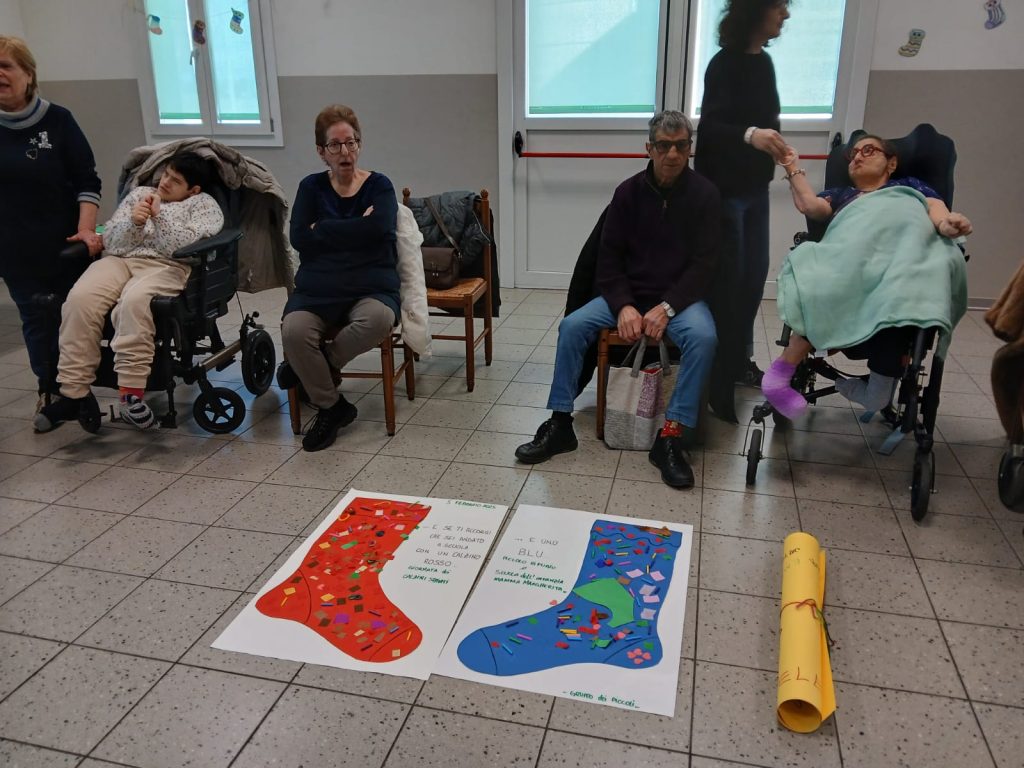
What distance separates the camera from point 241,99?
15.8 ft

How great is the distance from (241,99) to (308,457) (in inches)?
128

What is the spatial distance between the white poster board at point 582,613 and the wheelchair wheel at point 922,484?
64 centimetres

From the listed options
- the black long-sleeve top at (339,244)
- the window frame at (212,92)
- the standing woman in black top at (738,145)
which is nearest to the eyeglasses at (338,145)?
the black long-sleeve top at (339,244)

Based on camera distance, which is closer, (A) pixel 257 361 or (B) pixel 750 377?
(A) pixel 257 361

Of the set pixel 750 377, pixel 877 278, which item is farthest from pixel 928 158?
pixel 750 377

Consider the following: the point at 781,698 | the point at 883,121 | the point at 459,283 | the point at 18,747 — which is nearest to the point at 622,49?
the point at 883,121

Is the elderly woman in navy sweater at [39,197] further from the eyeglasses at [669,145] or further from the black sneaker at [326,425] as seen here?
the eyeglasses at [669,145]

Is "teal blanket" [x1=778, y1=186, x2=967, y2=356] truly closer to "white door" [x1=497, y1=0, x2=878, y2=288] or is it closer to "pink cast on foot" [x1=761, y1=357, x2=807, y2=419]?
"pink cast on foot" [x1=761, y1=357, x2=807, y2=419]

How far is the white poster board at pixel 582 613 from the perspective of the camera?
1.53 m

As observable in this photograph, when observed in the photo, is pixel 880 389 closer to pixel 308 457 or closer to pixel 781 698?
pixel 781 698

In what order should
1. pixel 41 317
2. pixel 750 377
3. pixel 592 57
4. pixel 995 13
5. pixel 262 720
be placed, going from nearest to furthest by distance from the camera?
pixel 262 720 < pixel 41 317 < pixel 750 377 < pixel 995 13 < pixel 592 57

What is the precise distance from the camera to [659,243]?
8.19 feet

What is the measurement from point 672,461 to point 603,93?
109 inches

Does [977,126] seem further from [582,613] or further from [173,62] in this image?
[173,62]
